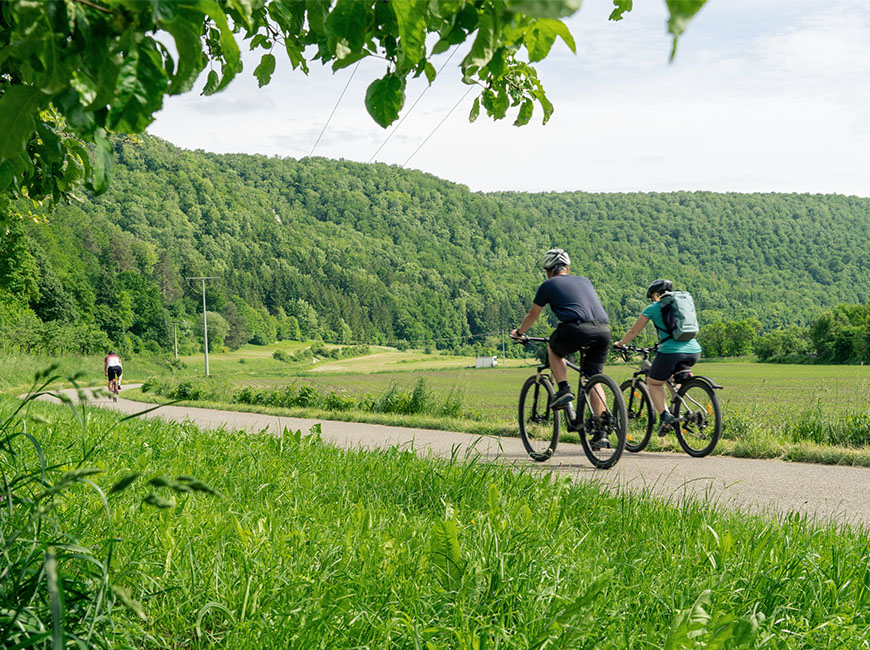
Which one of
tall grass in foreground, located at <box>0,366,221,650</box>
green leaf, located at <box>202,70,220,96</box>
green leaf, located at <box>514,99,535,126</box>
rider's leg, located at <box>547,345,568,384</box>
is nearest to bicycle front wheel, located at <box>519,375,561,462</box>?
rider's leg, located at <box>547,345,568,384</box>

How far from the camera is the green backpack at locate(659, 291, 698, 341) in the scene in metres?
7.47

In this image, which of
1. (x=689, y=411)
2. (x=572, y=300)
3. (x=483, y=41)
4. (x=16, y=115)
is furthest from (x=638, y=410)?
(x=16, y=115)

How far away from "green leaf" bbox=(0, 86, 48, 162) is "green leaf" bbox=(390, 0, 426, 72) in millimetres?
577

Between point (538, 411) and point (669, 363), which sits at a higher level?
point (669, 363)

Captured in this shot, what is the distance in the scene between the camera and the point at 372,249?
82812mm

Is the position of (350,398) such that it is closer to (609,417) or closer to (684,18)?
(609,417)

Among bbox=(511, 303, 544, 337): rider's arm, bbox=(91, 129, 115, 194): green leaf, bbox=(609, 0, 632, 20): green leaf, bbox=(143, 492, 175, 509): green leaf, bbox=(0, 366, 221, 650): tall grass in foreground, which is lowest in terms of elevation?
bbox=(0, 366, 221, 650): tall grass in foreground

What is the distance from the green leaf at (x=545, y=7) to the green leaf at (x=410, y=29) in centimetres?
44

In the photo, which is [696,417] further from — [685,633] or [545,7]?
[545,7]

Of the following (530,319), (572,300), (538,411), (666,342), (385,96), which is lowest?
(538,411)

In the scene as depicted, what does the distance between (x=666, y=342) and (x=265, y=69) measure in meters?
6.21

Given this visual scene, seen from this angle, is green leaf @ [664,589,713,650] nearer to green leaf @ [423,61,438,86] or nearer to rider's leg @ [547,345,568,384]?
green leaf @ [423,61,438,86]

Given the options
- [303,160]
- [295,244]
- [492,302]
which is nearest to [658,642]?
[492,302]

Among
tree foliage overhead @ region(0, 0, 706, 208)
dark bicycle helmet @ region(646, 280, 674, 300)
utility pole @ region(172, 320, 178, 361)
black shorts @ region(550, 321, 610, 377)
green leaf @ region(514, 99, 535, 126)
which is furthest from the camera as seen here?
utility pole @ region(172, 320, 178, 361)
